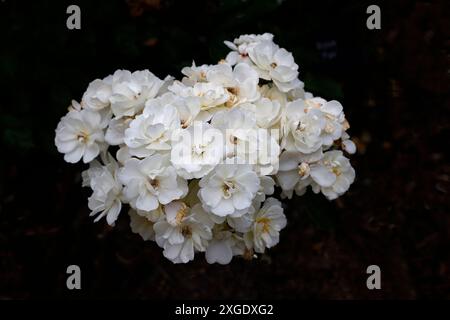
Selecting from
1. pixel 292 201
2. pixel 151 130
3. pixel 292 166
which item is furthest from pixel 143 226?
→ pixel 292 201

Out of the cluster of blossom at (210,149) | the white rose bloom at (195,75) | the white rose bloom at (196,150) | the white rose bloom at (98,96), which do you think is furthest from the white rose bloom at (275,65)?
the white rose bloom at (98,96)

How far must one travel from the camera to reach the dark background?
5.21 feet

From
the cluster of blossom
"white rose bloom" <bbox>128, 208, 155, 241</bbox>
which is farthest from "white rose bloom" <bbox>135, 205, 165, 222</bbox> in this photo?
"white rose bloom" <bbox>128, 208, 155, 241</bbox>

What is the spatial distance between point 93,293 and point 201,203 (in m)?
1.11

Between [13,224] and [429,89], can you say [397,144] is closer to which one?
[429,89]

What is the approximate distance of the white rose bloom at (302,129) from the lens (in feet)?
3.38

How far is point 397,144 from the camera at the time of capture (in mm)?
2252

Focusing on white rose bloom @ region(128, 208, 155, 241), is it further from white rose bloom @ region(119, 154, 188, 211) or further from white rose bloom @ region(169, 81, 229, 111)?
white rose bloom @ region(169, 81, 229, 111)

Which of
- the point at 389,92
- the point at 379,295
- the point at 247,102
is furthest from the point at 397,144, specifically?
the point at 247,102

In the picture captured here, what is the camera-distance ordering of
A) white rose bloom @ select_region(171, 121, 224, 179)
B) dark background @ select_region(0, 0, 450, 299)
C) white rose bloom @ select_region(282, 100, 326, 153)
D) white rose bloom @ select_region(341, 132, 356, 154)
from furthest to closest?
dark background @ select_region(0, 0, 450, 299)
white rose bloom @ select_region(341, 132, 356, 154)
white rose bloom @ select_region(282, 100, 326, 153)
white rose bloom @ select_region(171, 121, 224, 179)

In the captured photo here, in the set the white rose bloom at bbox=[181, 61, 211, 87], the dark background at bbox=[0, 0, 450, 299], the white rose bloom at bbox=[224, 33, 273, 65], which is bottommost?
the dark background at bbox=[0, 0, 450, 299]

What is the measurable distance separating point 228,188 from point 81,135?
39cm

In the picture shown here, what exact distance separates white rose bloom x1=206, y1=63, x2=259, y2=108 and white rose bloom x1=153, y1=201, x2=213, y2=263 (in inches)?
9.5

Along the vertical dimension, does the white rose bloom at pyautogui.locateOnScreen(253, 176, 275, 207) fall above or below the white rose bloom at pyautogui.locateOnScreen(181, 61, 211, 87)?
below
